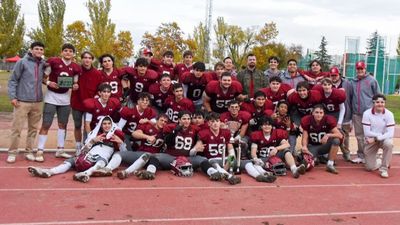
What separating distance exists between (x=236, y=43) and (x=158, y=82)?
1184 inches

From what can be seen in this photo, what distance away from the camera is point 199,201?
17.9ft

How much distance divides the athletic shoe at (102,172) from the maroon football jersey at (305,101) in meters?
3.43

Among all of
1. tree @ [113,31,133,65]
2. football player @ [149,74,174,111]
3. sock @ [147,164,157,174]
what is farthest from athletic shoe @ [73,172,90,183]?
tree @ [113,31,133,65]

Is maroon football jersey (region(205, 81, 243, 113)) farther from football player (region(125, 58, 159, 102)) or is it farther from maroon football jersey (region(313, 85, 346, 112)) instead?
maroon football jersey (region(313, 85, 346, 112))

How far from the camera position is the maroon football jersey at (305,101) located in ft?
25.3

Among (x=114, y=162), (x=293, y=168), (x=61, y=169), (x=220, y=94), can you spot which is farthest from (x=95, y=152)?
(x=293, y=168)

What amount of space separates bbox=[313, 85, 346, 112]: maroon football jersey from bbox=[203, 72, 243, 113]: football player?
138 centimetres

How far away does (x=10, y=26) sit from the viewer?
21922 mm

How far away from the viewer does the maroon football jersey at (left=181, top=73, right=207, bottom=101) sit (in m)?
7.85

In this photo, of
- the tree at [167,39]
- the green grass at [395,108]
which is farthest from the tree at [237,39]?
the green grass at [395,108]

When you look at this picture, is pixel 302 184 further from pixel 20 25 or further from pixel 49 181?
pixel 20 25

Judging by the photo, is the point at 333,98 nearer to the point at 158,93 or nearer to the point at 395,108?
the point at 158,93

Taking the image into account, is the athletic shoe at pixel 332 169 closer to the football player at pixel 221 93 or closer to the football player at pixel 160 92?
the football player at pixel 221 93

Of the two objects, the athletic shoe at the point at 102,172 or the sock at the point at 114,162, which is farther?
the sock at the point at 114,162
